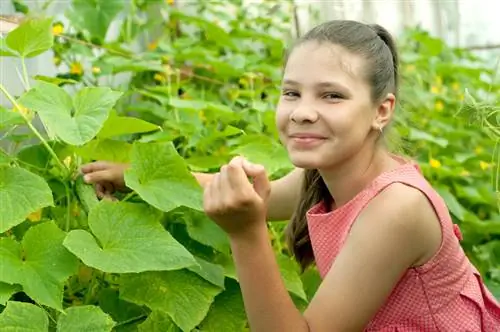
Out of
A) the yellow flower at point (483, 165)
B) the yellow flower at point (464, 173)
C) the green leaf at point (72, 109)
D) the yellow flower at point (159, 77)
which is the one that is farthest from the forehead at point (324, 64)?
the yellow flower at point (483, 165)

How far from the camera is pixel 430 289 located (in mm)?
1170

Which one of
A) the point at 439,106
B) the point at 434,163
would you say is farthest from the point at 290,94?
the point at 439,106

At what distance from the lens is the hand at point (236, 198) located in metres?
0.99

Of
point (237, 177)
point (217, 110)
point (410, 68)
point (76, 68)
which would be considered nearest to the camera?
point (237, 177)

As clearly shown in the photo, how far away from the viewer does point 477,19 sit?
3615 mm

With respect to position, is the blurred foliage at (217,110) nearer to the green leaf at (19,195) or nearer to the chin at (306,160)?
the green leaf at (19,195)

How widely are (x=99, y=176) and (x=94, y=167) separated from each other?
2 cm

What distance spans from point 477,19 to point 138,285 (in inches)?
108

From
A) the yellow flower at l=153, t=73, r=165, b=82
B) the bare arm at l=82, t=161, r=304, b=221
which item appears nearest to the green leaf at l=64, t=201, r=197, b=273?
the bare arm at l=82, t=161, r=304, b=221

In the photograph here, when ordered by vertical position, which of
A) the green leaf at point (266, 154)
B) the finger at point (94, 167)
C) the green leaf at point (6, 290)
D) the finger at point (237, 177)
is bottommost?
the green leaf at point (266, 154)

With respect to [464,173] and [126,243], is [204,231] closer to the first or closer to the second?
[126,243]

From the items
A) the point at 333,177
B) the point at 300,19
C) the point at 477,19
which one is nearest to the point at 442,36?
the point at 477,19

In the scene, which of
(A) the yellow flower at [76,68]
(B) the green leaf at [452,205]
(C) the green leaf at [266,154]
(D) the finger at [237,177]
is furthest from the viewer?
(B) the green leaf at [452,205]

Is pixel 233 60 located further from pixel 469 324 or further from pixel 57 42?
pixel 469 324
